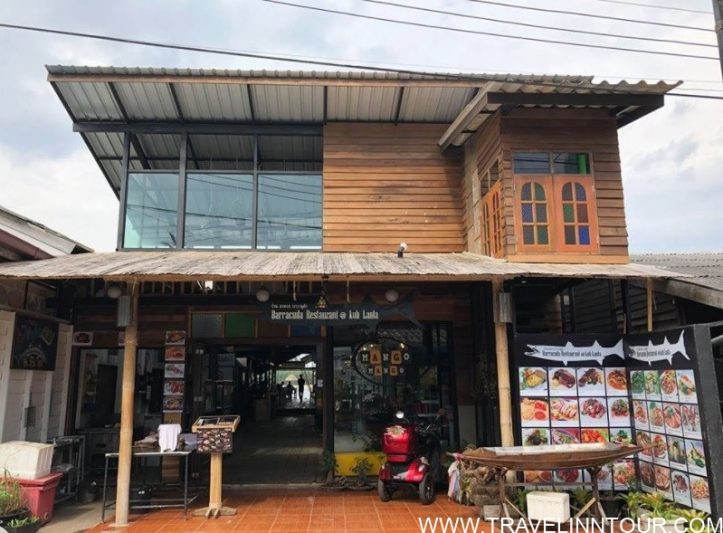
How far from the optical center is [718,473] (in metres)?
5.95

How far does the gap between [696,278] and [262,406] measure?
692 inches

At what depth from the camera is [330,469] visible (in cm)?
926

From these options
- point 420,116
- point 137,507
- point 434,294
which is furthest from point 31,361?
point 420,116

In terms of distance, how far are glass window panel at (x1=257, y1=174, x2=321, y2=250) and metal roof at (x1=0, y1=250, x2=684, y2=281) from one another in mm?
1309

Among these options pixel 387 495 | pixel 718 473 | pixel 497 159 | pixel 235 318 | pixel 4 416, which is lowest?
pixel 387 495

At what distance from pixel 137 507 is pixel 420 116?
788cm

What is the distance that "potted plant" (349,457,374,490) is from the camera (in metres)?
8.92

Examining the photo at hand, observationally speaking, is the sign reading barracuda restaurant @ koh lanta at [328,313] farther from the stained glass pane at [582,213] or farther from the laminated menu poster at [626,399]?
the stained glass pane at [582,213]

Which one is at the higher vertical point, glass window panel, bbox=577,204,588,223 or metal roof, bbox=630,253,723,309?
glass window panel, bbox=577,204,588,223

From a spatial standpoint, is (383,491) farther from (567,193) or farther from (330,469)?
(567,193)

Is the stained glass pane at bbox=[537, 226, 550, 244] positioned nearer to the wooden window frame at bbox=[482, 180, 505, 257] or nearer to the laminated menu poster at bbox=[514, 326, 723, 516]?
the wooden window frame at bbox=[482, 180, 505, 257]

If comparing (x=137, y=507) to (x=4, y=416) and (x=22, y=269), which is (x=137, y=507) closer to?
(x=4, y=416)

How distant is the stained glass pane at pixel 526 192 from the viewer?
856 centimetres

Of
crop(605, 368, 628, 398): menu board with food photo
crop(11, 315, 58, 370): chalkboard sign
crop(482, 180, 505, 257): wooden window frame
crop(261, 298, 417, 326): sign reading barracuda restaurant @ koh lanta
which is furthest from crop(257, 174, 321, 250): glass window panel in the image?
crop(605, 368, 628, 398): menu board with food photo
